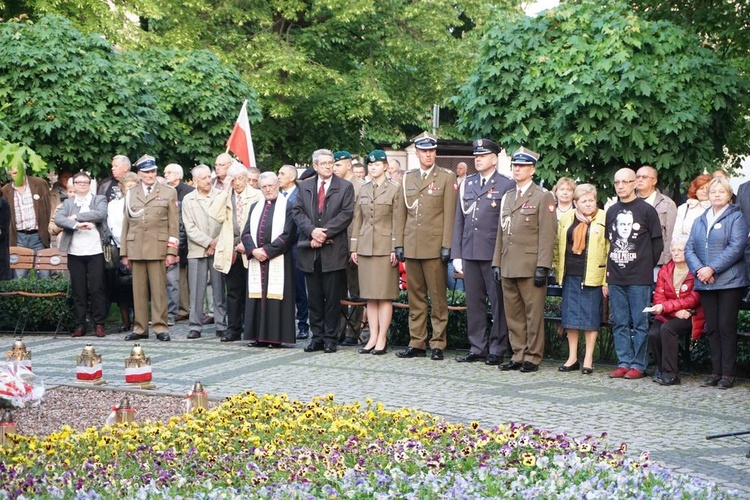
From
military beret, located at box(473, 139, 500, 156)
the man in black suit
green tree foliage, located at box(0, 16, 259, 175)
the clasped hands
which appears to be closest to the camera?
military beret, located at box(473, 139, 500, 156)

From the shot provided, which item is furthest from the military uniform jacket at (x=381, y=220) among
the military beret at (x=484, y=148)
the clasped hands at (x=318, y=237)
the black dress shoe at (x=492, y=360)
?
the black dress shoe at (x=492, y=360)

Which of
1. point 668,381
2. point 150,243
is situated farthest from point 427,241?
point 150,243

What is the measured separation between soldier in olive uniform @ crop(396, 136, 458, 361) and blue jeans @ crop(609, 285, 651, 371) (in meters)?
1.89

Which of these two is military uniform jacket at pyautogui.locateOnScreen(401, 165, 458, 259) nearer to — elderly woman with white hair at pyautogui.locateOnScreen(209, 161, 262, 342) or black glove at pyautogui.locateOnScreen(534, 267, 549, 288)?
black glove at pyautogui.locateOnScreen(534, 267, 549, 288)

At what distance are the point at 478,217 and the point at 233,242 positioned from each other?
11.0 ft

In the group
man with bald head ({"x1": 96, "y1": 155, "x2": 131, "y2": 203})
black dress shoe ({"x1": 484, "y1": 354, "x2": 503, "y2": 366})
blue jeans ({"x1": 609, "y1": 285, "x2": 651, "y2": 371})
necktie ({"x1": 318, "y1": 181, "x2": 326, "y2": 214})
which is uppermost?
man with bald head ({"x1": 96, "y1": 155, "x2": 131, "y2": 203})

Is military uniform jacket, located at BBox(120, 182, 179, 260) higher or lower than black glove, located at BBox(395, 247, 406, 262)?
higher

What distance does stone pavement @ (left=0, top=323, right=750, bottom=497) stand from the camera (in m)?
8.21

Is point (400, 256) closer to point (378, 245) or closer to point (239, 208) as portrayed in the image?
point (378, 245)

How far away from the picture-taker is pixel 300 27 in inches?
1275

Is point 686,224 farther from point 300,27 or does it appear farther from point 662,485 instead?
point 300,27

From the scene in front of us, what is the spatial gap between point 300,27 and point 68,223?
19.0 meters

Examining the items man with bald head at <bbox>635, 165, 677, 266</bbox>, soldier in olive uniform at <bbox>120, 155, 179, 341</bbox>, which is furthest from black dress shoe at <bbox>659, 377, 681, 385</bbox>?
soldier in olive uniform at <bbox>120, 155, 179, 341</bbox>

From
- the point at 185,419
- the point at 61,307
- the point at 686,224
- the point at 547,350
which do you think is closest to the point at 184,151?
the point at 61,307
